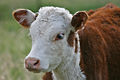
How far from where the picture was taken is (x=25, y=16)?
6629 mm

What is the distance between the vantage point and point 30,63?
5.71m

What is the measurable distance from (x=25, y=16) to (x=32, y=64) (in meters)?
1.18

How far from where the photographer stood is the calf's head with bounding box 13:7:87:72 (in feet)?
19.1

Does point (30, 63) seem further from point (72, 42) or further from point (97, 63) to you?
point (97, 63)

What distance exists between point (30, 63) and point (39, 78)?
4.01 m

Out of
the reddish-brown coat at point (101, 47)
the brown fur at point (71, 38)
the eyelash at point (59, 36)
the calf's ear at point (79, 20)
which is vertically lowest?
the reddish-brown coat at point (101, 47)

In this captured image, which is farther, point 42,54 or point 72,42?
point 72,42

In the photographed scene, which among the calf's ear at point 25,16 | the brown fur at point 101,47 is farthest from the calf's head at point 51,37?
the brown fur at point 101,47

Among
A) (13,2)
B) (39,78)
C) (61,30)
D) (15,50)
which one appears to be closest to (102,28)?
(61,30)

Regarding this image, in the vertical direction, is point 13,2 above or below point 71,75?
below

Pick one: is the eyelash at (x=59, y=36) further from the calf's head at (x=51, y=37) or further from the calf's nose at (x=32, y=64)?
the calf's nose at (x=32, y=64)

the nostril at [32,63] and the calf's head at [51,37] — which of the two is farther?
the calf's head at [51,37]

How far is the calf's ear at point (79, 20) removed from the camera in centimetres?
629

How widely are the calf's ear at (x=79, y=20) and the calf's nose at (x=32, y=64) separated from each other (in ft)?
3.13
